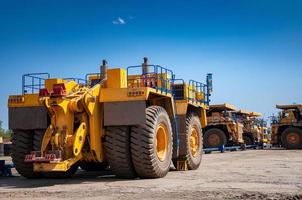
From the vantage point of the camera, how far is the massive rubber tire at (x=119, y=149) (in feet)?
33.5

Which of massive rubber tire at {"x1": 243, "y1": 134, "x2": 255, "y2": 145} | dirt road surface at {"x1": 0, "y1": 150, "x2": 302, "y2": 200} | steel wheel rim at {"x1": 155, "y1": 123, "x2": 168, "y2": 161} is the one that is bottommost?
dirt road surface at {"x1": 0, "y1": 150, "x2": 302, "y2": 200}

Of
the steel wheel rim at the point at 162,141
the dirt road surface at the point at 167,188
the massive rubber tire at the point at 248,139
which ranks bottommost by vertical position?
the dirt road surface at the point at 167,188

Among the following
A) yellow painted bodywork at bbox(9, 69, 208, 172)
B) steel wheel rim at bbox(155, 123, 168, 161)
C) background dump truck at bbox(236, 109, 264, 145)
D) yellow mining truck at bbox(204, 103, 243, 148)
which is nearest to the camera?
yellow painted bodywork at bbox(9, 69, 208, 172)

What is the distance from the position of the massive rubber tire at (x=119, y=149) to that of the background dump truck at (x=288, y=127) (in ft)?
66.5

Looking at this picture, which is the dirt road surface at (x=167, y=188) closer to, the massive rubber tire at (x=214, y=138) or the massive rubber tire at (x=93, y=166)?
the massive rubber tire at (x=93, y=166)

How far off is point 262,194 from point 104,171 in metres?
6.87

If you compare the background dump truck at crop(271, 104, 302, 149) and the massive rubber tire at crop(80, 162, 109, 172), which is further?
the background dump truck at crop(271, 104, 302, 149)

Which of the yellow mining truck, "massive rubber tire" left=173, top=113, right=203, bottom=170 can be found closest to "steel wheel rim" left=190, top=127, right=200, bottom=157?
"massive rubber tire" left=173, top=113, right=203, bottom=170

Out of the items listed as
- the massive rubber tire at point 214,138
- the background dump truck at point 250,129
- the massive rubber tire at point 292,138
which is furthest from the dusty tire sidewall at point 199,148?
the background dump truck at point 250,129

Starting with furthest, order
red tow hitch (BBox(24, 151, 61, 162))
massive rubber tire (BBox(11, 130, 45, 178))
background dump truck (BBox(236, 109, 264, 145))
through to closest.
Answer: 1. background dump truck (BBox(236, 109, 264, 145))
2. massive rubber tire (BBox(11, 130, 45, 178))
3. red tow hitch (BBox(24, 151, 61, 162))

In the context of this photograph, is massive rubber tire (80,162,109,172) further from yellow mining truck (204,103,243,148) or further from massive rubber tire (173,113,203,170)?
yellow mining truck (204,103,243,148)

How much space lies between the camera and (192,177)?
11156 mm

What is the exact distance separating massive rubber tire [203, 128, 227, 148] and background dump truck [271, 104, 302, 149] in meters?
4.05

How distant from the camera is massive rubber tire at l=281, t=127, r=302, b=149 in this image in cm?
2827
